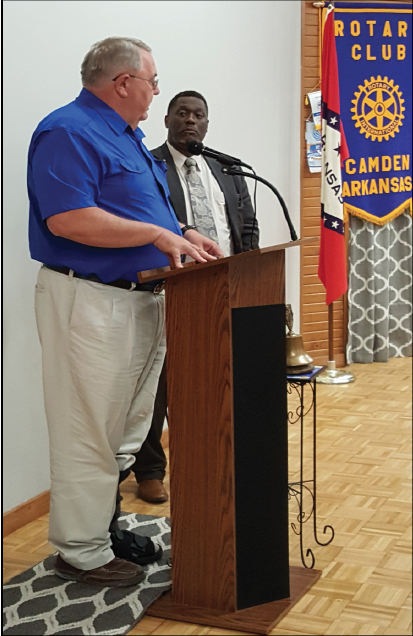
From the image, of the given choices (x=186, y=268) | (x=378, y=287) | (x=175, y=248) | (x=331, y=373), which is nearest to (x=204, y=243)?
(x=175, y=248)

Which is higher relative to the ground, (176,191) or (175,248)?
(176,191)

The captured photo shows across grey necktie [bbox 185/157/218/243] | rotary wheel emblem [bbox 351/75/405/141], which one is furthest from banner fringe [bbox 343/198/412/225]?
grey necktie [bbox 185/157/218/243]

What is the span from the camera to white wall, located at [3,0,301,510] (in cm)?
233

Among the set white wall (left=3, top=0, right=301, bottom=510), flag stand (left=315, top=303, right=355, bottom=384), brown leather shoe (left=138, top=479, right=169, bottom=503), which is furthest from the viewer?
flag stand (left=315, top=303, right=355, bottom=384)

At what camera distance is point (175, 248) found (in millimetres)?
1688

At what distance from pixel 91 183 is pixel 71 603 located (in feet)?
3.25

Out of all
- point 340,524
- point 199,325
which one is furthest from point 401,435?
point 199,325

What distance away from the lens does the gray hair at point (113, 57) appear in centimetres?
183

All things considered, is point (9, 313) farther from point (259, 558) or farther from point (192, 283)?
point (259, 558)

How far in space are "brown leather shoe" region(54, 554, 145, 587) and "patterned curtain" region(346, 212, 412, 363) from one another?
2.72 m

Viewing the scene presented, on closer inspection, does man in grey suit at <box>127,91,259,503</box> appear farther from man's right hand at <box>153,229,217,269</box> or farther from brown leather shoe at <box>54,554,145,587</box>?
man's right hand at <box>153,229,217,269</box>

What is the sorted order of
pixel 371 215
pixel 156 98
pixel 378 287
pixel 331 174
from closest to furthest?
pixel 156 98 → pixel 331 174 → pixel 371 215 → pixel 378 287

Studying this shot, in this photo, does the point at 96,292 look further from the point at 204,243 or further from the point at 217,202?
the point at 217,202

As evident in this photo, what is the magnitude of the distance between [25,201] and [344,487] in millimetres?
1434
